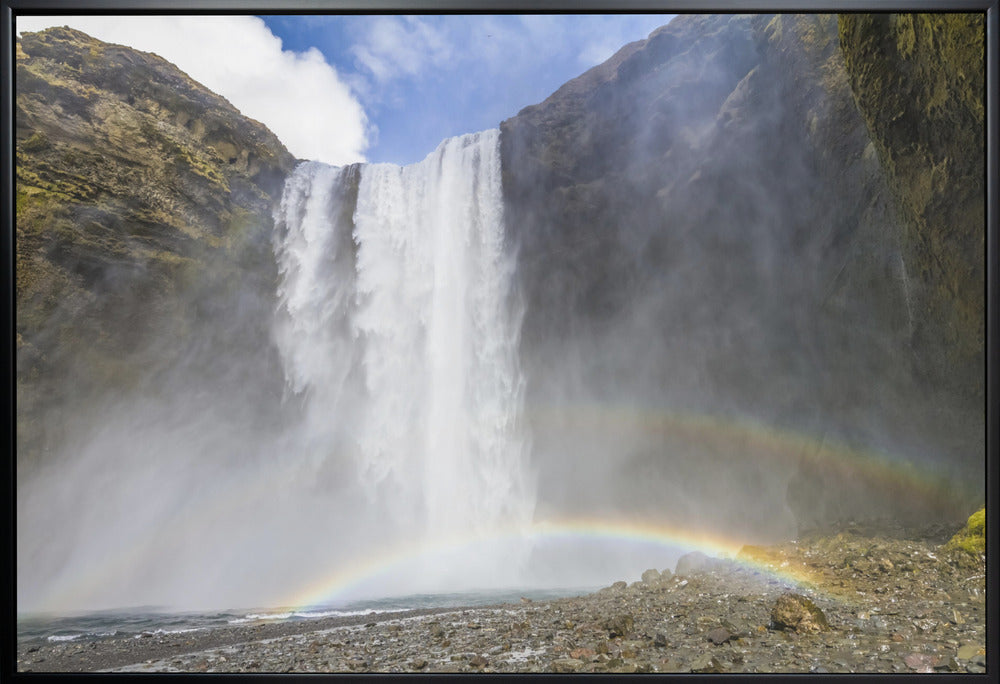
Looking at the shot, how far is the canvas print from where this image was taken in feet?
15.7

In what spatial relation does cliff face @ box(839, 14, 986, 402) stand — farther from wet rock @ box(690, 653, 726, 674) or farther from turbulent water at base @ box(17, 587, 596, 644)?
turbulent water at base @ box(17, 587, 596, 644)

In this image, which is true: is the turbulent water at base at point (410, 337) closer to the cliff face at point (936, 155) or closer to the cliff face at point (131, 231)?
the cliff face at point (131, 231)

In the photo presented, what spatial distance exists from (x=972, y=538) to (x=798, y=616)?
186 cm

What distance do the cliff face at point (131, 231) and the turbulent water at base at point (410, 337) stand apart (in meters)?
0.83

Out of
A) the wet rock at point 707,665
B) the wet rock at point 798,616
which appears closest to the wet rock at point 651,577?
the wet rock at point 798,616

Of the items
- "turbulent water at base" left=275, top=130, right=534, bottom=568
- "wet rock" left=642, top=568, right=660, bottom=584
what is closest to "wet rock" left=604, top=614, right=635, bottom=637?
"wet rock" left=642, top=568, right=660, bottom=584

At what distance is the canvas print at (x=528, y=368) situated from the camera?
4.79 meters

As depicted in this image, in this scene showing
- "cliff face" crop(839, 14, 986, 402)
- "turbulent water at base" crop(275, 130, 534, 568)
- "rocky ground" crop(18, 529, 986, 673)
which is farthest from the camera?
"turbulent water at base" crop(275, 130, 534, 568)

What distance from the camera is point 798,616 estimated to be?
4461mm

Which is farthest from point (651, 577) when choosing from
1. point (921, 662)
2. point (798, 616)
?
Result: point (921, 662)

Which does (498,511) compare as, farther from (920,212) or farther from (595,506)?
(920,212)

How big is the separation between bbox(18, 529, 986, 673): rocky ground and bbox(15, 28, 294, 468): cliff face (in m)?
3.02

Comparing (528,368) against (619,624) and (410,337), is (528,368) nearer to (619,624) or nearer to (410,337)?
(410,337)

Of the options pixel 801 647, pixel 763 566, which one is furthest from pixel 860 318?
pixel 801 647
